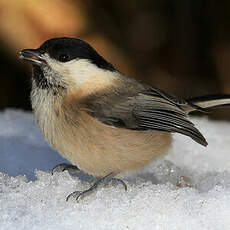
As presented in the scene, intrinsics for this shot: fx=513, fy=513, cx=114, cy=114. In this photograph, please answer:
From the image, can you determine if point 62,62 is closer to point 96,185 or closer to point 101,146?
point 101,146

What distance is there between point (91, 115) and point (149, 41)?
199 centimetres

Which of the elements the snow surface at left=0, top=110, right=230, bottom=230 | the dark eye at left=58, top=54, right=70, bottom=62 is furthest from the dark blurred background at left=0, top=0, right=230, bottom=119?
the dark eye at left=58, top=54, right=70, bottom=62

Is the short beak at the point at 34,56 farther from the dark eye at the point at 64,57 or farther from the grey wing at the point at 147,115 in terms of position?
the grey wing at the point at 147,115

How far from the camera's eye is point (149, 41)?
3.82 meters

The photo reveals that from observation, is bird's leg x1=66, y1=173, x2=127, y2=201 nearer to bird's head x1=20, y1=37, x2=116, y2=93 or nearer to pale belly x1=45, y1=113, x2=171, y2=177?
pale belly x1=45, y1=113, x2=171, y2=177

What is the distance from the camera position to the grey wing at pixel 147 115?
198 centimetres

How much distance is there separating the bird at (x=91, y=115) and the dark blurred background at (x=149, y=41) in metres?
1.29

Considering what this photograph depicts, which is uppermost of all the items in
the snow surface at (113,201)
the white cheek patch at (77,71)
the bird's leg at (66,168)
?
the white cheek patch at (77,71)

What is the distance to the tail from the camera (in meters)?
2.25

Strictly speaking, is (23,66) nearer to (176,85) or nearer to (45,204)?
(176,85)

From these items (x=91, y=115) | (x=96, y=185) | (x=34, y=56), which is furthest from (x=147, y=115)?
(x=34, y=56)

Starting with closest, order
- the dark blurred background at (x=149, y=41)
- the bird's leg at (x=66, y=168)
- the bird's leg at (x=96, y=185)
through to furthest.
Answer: the bird's leg at (x=96, y=185), the bird's leg at (x=66, y=168), the dark blurred background at (x=149, y=41)

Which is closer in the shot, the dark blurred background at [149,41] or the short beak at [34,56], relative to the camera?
the short beak at [34,56]

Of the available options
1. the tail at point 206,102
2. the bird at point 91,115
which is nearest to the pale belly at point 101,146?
the bird at point 91,115
